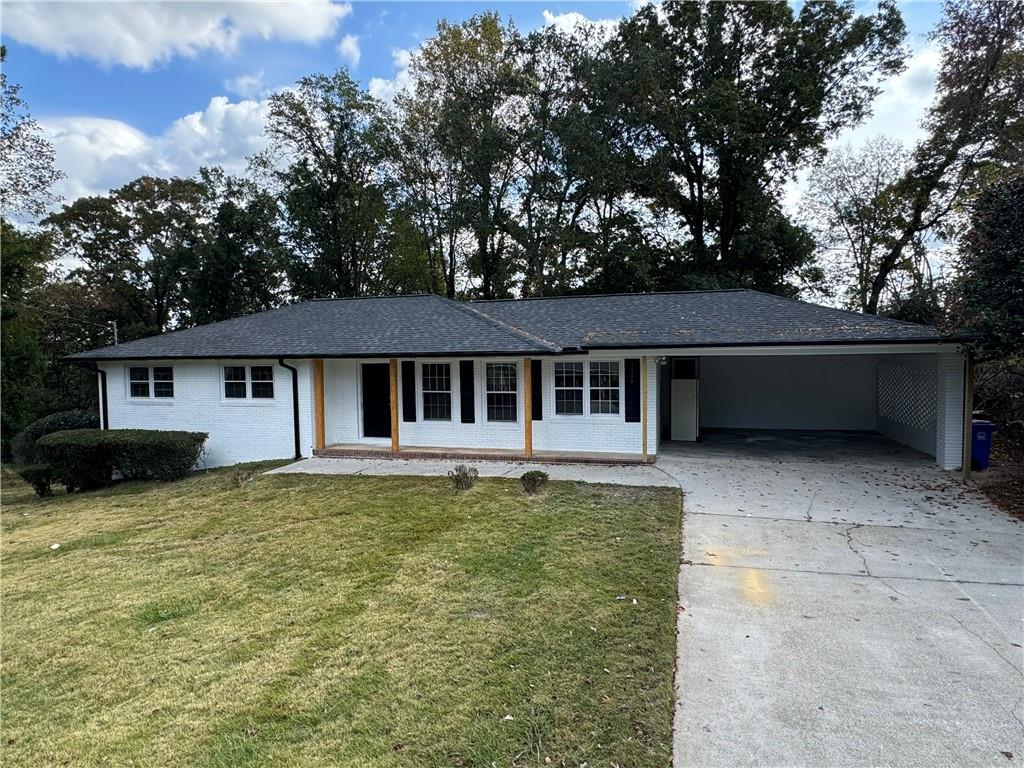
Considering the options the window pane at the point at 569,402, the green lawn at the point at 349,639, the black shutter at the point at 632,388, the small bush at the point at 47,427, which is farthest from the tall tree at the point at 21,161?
the black shutter at the point at 632,388

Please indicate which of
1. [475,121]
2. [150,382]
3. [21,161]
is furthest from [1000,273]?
[21,161]

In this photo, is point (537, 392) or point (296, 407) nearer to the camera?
point (537, 392)

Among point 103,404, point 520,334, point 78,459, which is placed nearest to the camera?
point 78,459

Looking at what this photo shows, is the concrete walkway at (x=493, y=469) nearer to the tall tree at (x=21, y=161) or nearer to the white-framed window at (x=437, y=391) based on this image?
the white-framed window at (x=437, y=391)

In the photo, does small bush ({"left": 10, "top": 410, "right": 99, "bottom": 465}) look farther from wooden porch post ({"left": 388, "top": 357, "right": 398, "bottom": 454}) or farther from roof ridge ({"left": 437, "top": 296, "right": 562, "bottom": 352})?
roof ridge ({"left": 437, "top": 296, "right": 562, "bottom": 352})

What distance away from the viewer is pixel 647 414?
10.6m

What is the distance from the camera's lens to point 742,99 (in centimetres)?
2098

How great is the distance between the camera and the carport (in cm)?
957

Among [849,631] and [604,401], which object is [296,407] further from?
[849,631]

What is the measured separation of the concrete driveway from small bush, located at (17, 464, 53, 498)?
12.1 metres

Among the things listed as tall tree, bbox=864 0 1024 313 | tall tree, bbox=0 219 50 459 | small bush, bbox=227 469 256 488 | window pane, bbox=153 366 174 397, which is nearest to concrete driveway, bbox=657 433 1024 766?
small bush, bbox=227 469 256 488

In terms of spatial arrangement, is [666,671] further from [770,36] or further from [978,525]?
[770,36]

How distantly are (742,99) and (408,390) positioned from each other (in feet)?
60.2

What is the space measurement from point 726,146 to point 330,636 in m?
23.2
